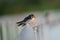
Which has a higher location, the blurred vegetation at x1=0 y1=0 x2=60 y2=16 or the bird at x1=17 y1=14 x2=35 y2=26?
the blurred vegetation at x1=0 y1=0 x2=60 y2=16

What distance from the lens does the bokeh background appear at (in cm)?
102

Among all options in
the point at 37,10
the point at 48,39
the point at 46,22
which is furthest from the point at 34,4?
the point at 48,39

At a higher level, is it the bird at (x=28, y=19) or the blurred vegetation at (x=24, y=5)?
the blurred vegetation at (x=24, y=5)

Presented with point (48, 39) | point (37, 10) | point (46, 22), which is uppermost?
point (37, 10)

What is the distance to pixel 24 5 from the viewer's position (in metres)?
1.04

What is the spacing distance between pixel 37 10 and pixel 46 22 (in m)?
0.13

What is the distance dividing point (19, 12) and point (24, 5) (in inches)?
2.9

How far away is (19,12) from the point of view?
3.39 ft

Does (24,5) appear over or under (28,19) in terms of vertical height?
over

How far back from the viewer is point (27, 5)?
3.40 feet

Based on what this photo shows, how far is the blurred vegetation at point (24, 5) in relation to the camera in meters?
1.03

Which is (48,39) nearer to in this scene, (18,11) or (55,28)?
(55,28)

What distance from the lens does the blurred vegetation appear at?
103 cm

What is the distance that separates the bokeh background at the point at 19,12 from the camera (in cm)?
Result: 102
